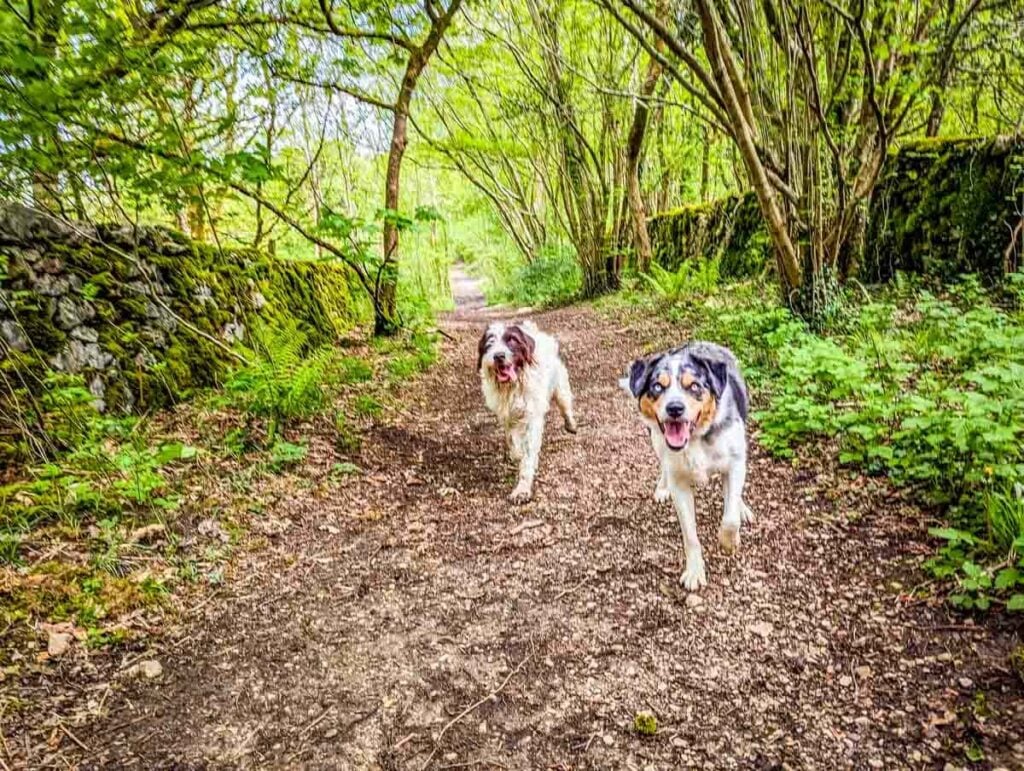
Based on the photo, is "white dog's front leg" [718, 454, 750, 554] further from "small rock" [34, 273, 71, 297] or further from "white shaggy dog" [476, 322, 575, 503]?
"small rock" [34, 273, 71, 297]

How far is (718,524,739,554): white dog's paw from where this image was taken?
326cm

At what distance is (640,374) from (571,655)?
5.37 ft

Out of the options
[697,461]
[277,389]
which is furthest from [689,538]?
[277,389]

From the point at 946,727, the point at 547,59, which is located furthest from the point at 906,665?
the point at 547,59

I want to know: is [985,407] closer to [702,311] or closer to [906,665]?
[906,665]

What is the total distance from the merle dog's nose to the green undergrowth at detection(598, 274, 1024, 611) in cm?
142

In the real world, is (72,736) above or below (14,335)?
below

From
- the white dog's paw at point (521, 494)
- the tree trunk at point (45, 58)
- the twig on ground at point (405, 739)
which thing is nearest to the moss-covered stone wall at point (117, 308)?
the tree trunk at point (45, 58)

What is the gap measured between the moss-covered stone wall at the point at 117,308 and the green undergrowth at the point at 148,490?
352 mm

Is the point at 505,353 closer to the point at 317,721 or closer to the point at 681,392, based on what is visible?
the point at 681,392

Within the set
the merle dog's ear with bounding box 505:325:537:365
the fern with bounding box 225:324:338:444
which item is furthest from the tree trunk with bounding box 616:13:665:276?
the fern with bounding box 225:324:338:444

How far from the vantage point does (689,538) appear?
3.29 metres

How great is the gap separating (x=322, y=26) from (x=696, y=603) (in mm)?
9221

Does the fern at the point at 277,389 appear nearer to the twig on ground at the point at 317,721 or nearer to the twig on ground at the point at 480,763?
the twig on ground at the point at 317,721
